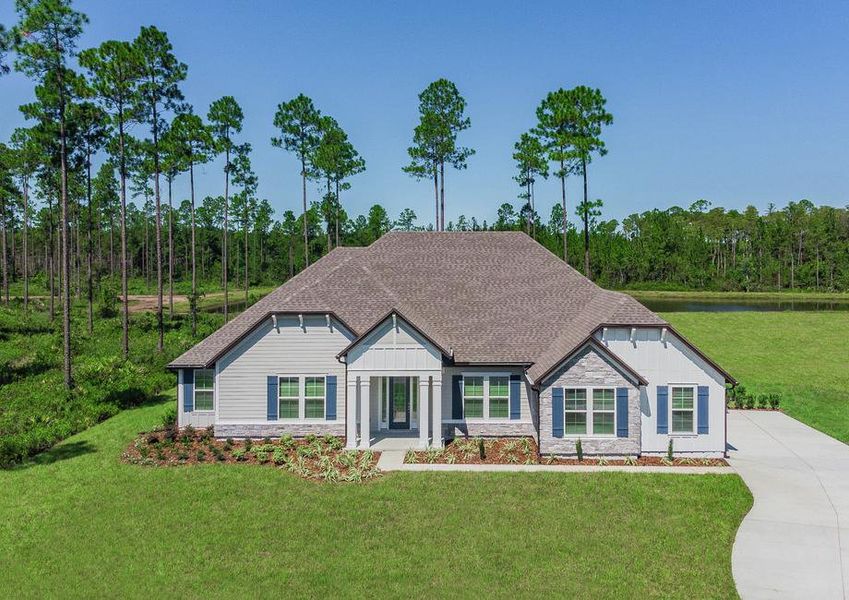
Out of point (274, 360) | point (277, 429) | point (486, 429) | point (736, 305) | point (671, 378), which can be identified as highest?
point (736, 305)

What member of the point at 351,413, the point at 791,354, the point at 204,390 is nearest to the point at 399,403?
the point at 351,413

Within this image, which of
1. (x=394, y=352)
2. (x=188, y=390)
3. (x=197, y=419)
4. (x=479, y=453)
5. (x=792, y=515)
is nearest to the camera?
(x=792, y=515)

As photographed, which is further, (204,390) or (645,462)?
(204,390)

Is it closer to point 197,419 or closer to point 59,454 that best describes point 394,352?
point 197,419

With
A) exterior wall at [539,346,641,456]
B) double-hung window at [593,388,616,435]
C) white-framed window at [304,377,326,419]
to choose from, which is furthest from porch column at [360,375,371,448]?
double-hung window at [593,388,616,435]

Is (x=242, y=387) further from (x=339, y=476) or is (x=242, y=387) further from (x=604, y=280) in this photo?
(x=604, y=280)

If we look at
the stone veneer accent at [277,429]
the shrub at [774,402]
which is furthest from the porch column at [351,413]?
the shrub at [774,402]

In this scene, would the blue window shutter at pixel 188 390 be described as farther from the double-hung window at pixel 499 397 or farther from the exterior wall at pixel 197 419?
the double-hung window at pixel 499 397

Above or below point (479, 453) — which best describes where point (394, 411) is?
above

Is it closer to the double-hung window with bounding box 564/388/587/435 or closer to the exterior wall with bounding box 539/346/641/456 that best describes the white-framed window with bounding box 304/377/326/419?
the exterior wall with bounding box 539/346/641/456
